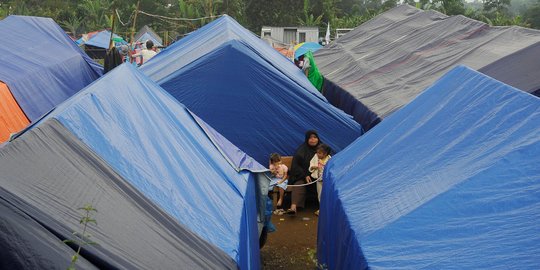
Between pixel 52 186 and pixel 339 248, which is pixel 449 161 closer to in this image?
pixel 339 248

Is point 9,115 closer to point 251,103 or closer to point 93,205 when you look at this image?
point 251,103

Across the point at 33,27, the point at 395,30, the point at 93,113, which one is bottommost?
the point at 395,30

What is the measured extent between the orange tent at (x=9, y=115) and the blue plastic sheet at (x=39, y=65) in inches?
4.9

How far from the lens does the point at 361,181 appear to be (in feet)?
15.9

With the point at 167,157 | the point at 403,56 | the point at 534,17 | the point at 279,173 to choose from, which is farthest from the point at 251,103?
the point at 534,17

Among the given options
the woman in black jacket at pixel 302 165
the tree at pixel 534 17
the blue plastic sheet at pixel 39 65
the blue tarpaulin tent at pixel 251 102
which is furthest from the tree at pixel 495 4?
the woman in black jacket at pixel 302 165

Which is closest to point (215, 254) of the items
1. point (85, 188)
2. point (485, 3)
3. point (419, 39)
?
point (85, 188)

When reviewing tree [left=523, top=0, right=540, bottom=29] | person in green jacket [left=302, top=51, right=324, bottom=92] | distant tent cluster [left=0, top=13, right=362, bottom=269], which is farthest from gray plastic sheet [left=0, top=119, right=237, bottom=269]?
tree [left=523, top=0, right=540, bottom=29]

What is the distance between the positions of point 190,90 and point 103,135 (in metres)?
4.91

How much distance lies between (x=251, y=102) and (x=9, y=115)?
314 cm

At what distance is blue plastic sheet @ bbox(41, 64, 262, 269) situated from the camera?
3.92 m

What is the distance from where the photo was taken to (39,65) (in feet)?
34.2

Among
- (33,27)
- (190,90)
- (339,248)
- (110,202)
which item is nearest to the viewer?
(110,202)

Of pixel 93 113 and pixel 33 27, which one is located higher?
pixel 33 27
